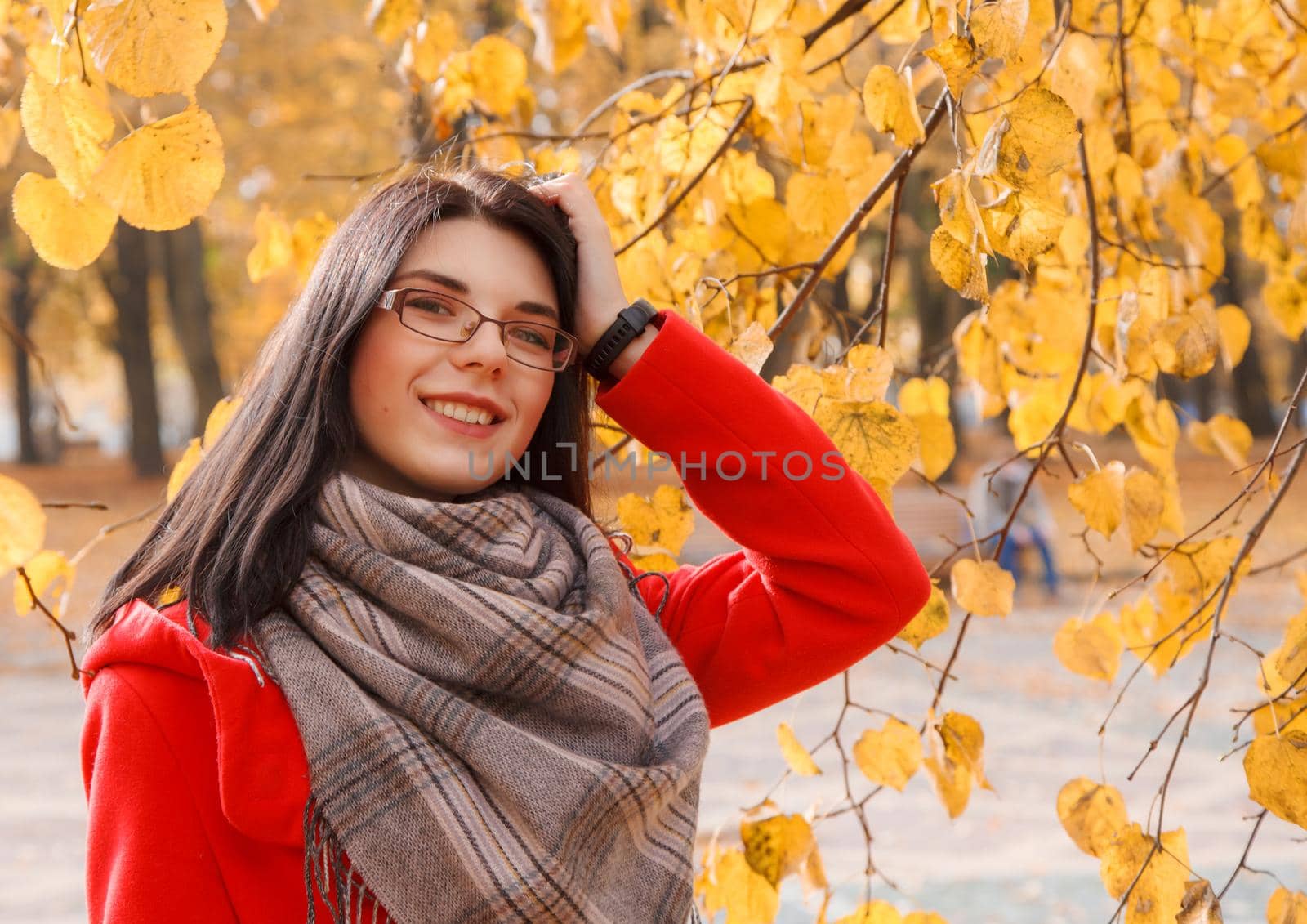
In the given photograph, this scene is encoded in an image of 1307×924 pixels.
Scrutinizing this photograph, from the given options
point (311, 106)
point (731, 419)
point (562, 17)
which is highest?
point (311, 106)

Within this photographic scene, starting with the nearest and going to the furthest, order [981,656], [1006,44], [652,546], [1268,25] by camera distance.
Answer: [1006,44]
[652,546]
[1268,25]
[981,656]

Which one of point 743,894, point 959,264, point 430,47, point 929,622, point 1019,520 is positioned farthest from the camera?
point 1019,520

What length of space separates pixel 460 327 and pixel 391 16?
83 centimetres

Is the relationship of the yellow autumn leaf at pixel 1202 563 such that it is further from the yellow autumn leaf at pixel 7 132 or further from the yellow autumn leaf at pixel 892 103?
the yellow autumn leaf at pixel 7 132

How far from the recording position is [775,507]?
1.44 meters

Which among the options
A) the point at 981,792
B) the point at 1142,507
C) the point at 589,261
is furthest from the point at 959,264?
the point at 981,792

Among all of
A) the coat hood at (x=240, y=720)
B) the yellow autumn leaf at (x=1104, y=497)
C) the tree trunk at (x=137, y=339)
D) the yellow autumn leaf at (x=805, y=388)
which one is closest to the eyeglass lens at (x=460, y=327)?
the yellow autumn leaf at (x=805, y=388)

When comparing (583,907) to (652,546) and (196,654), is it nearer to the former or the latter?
(196,654)

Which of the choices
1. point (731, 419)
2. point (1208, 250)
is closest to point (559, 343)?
point (731, 419)

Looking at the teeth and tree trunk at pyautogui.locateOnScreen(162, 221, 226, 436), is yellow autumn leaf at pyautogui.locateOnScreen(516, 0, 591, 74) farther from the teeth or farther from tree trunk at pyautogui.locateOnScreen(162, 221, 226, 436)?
tree trunk at pyautogui.locateOnScreen(162, 221, 226, 436)

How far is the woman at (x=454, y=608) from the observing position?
3.84ft

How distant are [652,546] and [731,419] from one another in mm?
351

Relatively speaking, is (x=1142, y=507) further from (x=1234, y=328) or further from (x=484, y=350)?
(x=484, y=350)

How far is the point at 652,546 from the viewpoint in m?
1.73
